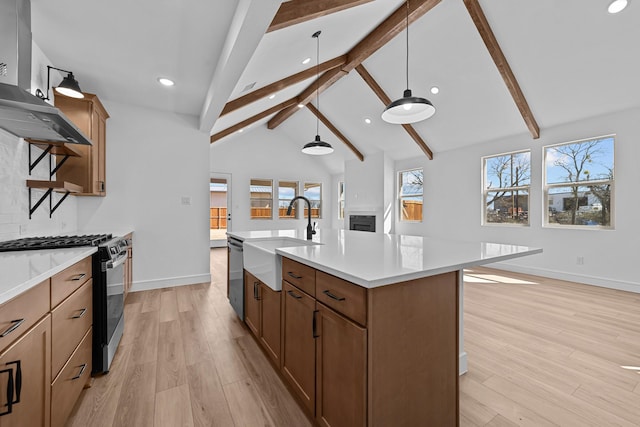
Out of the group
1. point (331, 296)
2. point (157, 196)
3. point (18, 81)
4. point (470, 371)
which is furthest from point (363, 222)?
point (18, 81)

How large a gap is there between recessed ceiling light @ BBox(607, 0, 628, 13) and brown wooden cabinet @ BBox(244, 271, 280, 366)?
431 cm

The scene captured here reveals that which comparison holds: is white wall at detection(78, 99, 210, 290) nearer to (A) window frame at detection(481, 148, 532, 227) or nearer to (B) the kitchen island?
(B) the kitchen island

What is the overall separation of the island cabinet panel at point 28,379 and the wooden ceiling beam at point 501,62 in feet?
15.3

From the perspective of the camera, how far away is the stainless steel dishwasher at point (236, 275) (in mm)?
2545

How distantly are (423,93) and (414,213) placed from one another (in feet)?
10.0

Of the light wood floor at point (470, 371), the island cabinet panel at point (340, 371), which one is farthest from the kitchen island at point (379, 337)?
the light wood floor at point (470, 371)

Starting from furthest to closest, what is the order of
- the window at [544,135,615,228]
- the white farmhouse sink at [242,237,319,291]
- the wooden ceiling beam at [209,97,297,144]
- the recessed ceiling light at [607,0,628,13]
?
the wooden ceiling beam at [209,97,297,144]
the window at [544,135,615,228]
the recessed ceiling light at [607,0,628,13]
the white farmhouse sink at [242,237,319,291]

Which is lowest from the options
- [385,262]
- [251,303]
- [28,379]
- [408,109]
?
[251,303]

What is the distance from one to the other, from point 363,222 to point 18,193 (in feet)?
22.5

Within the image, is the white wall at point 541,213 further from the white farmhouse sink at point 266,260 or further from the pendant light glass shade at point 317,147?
the white farmhouse sink at point 266,260

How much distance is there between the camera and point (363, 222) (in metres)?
7.92

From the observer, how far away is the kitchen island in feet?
3.43

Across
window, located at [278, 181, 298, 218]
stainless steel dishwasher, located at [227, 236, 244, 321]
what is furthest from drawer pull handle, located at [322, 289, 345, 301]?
window, located at [278, 181, 298, 218]

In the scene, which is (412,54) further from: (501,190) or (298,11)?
(501,190)
